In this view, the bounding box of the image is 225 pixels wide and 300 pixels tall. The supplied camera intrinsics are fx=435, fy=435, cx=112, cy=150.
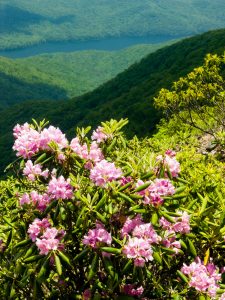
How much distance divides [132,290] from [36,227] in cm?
211

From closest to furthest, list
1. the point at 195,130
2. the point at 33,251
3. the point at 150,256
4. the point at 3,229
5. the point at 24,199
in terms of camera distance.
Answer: the point at 150,256 < the point at 33,251 < the point at 24,199 < the point at 3,229 < the point at 195,130

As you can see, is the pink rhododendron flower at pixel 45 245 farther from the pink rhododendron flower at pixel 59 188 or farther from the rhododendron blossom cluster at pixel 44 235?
the pink rhododendron flower at pixel 59 188

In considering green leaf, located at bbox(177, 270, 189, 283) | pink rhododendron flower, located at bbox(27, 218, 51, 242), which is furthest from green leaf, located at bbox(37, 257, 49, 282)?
green leaf, located at bbox(177, 270, 189, 283)

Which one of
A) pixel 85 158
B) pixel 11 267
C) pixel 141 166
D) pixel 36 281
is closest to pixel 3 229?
pixel 11 267

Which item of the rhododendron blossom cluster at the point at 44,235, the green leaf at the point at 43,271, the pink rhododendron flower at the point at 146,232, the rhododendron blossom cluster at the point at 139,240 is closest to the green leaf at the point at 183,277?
the rhododendron blossom cluster at the point at 139,240

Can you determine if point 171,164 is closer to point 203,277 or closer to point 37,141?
point 203,277

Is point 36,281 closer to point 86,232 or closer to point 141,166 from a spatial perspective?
point 86,232

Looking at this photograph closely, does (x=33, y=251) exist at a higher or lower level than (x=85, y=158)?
lower

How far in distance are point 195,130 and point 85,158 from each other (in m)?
15.9

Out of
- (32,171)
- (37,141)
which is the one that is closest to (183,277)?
(32,171)

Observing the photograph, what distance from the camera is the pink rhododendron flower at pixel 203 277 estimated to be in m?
6.61

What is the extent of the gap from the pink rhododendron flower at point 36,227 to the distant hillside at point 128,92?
249 feet

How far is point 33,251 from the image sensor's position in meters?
6.86

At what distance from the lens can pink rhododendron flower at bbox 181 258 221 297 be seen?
6.61 metres
